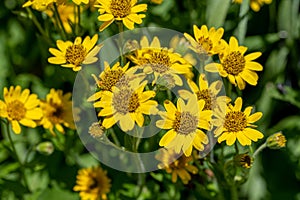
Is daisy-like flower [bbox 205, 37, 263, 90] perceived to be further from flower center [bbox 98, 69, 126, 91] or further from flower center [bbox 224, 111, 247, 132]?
flower center [bbox 98, 69, 126, 91]

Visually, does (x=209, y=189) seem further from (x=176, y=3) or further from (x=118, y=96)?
(x=176, y=3)

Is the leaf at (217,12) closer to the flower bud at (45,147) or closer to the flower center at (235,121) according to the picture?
the flower center at (235,121)

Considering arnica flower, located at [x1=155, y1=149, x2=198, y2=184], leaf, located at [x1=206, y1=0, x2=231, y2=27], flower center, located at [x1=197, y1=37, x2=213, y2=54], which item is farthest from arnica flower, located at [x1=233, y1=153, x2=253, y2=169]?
leaf, located at [x1=206, y1=0, x2=231, y2=27]

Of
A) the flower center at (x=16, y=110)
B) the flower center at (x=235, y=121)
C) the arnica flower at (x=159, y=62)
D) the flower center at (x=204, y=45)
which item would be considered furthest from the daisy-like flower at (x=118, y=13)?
the flower center at (x=16, y=110)

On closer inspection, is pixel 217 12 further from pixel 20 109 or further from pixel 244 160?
pixel 20 109

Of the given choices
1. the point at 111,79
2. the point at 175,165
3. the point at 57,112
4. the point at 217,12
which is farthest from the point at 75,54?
the point at 217,12

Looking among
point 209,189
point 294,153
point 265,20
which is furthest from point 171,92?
point 265,20
